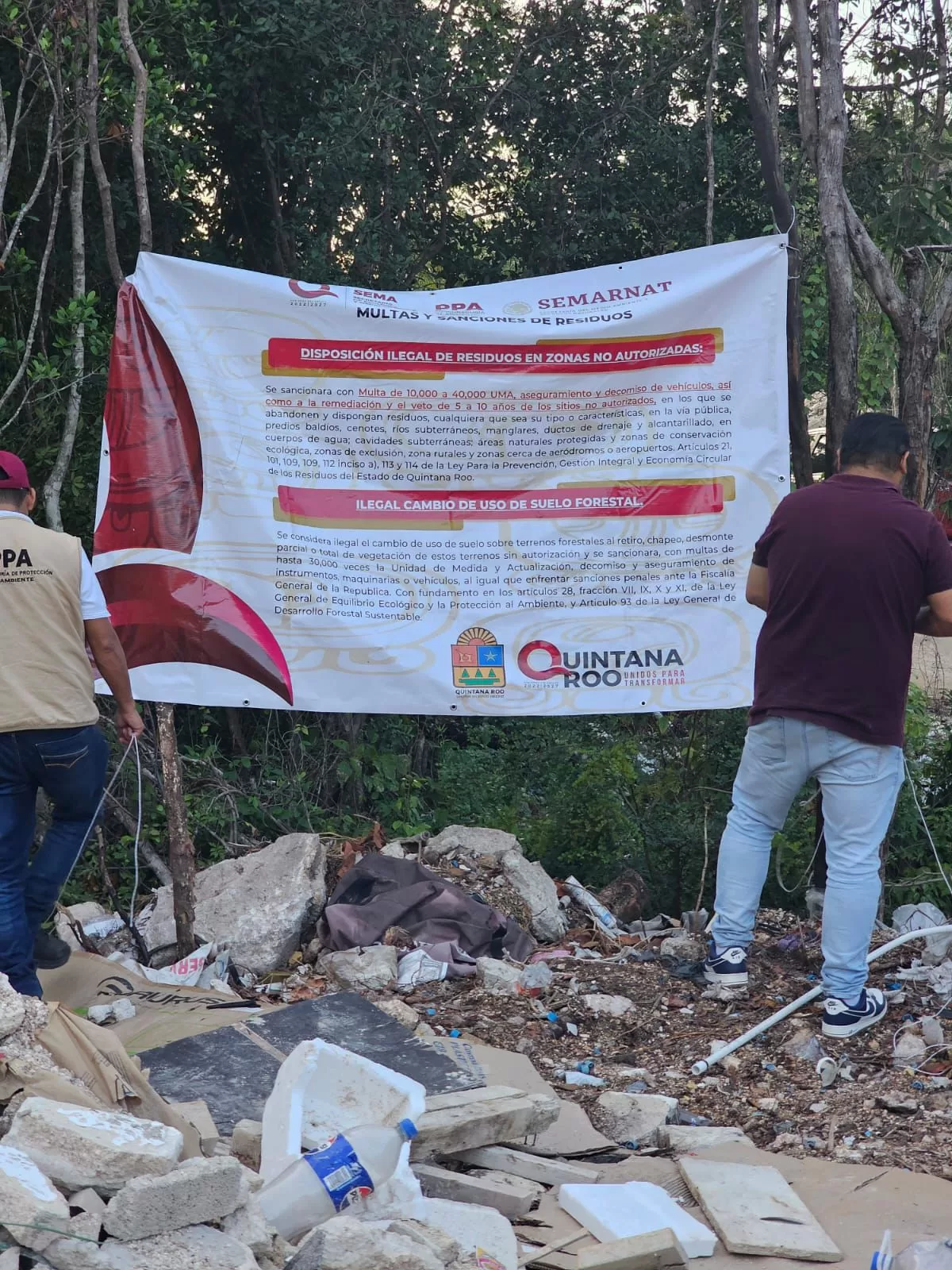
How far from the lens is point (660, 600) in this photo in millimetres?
4887

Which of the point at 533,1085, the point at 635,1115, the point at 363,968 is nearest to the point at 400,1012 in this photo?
the point at 363,968

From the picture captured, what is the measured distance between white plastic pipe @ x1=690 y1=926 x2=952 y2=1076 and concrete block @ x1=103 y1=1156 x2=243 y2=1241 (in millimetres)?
1886

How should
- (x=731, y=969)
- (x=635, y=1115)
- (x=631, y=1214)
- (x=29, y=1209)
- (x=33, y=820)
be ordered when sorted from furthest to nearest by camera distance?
(x=731, y=969) → (x=33, y=820) → (x=635, y=1115) → (x=631, y=1214) → (x=29, y=1209)

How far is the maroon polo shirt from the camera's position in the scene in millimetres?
3920

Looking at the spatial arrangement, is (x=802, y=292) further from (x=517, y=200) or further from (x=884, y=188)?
(x=517, y=200)

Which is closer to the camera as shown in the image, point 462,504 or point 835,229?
point 835,229

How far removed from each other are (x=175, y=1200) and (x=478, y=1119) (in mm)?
887

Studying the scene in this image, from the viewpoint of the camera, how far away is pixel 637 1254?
101 inches

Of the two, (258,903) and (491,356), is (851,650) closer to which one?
(491,356)

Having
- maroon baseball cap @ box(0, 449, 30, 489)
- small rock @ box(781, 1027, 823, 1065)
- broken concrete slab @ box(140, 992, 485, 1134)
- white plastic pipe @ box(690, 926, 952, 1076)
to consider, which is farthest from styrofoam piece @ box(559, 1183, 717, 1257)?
maroon baseball cap @ box(0, 449, 30, 489)

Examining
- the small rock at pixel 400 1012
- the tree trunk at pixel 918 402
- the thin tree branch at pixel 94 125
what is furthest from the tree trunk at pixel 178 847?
the tree trunk at pixel 918 402

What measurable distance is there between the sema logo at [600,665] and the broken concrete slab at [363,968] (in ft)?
3.94

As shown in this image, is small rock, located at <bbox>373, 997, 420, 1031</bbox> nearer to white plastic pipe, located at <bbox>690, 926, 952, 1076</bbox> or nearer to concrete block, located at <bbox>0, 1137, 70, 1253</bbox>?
white plastic pipe, located at <bbox>690, 926, 952, 1076</bbox>

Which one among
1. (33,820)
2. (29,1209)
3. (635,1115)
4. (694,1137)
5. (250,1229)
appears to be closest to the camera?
(29,1209)
